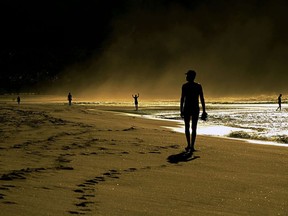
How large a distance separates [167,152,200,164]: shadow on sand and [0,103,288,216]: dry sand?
0.02m

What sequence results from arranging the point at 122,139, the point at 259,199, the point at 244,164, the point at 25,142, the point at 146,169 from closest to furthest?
the point at 259,199 → the point at 146,169 → the point at 244,164 → the point at 25,142 → the point at 122,139

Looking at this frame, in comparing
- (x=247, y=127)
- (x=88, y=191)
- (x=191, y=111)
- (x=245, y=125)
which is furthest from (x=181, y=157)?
(x=245, y=125)

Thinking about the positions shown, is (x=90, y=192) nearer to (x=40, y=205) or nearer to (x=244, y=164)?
(x=40, y=205)

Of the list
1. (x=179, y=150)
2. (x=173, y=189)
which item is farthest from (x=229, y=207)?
(x=179, y=150)

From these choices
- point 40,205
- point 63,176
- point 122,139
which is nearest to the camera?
point 40,205

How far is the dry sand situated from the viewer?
13.8ft

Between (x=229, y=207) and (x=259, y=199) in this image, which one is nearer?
(x=229, y=207)

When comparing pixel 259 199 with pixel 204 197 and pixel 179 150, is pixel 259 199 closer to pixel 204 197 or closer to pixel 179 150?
pixel 204 197

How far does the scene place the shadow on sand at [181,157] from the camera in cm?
786

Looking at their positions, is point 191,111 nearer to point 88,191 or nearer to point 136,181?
point 136,181

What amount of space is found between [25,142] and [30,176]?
165 inches

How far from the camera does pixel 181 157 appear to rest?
8312mm

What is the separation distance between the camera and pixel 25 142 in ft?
31.3

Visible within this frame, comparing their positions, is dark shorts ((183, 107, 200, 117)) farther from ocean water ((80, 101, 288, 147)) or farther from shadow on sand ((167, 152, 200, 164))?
ocean water ((80, 101, 288, 147))
